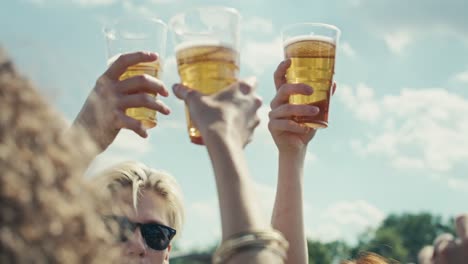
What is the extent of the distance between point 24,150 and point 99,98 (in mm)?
1410

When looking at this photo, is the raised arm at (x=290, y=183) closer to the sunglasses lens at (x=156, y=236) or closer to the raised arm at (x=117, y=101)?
the raised arm at (x=117, y=101)

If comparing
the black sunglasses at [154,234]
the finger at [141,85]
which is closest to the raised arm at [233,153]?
the finger at [141,85]

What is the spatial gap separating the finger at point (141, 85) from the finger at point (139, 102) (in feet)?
0.10

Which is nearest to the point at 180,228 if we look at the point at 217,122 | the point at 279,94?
the point at 279,94

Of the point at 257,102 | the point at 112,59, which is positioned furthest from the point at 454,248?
the point at 112,59

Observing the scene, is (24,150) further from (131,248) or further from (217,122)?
(131,248)

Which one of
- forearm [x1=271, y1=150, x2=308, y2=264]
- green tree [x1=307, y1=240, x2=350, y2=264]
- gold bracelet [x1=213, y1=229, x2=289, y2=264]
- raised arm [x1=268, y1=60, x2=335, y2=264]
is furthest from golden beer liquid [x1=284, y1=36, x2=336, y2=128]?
green tree [x1=307, y1=240, x2=350, y2=264]

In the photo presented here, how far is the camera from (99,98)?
3.37 m

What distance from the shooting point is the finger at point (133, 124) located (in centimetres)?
333

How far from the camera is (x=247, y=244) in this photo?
2344 millimetres

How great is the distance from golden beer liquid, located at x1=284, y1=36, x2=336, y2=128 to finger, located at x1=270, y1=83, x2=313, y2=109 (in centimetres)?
5

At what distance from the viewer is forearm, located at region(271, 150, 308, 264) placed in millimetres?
4105

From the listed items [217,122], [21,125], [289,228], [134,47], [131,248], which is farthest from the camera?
[131,248]

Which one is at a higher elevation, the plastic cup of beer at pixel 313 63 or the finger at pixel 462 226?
the plastic cup of beer at pixel 313 63
